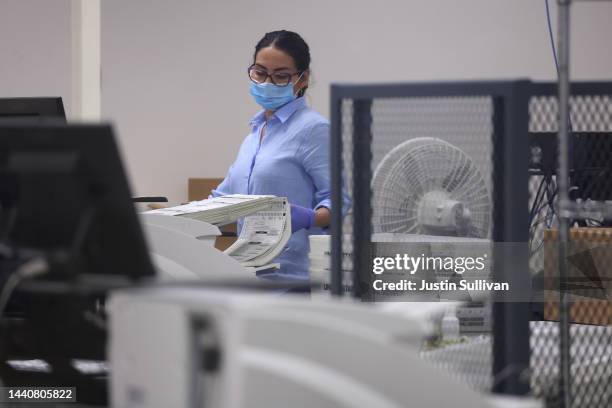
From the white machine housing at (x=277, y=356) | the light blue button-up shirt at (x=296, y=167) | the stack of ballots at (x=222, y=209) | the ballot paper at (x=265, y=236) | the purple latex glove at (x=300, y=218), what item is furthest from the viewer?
the light blue button-up shirt at (x=296, y=167)

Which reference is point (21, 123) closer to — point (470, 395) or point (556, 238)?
point (470, 395)

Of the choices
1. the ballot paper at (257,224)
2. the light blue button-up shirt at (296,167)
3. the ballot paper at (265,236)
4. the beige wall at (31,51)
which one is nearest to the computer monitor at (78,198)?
the ballot paper at (257,224)

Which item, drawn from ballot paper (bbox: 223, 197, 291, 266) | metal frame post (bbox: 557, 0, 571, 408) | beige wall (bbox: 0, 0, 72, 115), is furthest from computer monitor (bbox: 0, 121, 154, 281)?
beige wall (bbox: 0, 0, 72, 115)

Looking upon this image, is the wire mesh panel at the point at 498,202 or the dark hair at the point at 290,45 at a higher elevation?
the dark hair at the point at 290,45

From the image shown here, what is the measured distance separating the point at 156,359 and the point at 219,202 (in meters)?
1.47

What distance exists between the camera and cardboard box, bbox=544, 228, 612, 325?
5.09 feet

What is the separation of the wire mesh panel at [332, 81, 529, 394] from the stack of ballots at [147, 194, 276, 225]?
2.53 feet

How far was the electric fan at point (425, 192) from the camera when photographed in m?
1.58

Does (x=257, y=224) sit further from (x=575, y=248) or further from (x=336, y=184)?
(x=575, y=248)

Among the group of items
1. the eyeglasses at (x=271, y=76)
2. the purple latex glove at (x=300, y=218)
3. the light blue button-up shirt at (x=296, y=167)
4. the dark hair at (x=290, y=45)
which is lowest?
the purple latex glove at (x=300, y=218)

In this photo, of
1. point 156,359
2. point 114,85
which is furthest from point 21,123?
point 114,85

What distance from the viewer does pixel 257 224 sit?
8.62 feet

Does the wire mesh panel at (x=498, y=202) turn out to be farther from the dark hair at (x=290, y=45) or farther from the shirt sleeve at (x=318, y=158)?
the dark hair at (x=290, y=45)

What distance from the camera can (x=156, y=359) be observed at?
104 centimetres
